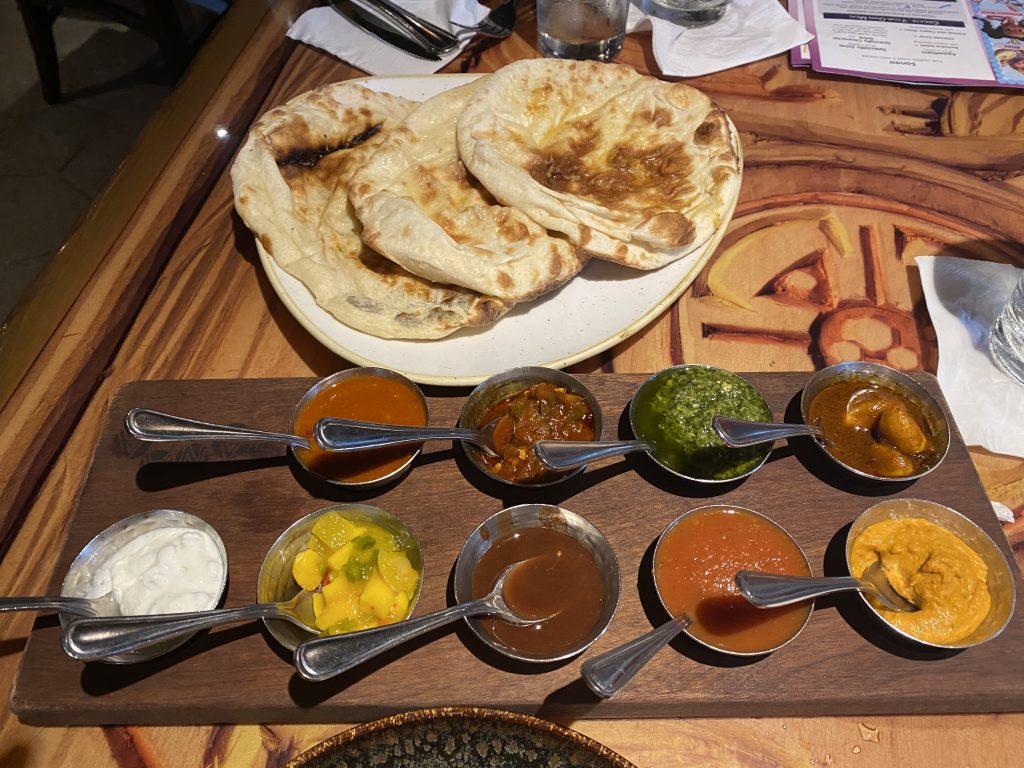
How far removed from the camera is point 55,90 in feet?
14.1

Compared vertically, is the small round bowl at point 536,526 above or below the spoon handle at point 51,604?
above

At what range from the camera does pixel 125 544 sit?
1443mm

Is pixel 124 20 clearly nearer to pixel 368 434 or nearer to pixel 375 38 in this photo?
pixel 375 38

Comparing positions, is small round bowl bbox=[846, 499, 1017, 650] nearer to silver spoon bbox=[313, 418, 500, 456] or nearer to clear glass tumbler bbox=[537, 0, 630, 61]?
silver spoon bbox=[313, 418, 500, 456]

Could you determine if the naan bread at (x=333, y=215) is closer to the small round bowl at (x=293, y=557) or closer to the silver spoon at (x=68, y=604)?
the small round bowl at (x=293, y=557)

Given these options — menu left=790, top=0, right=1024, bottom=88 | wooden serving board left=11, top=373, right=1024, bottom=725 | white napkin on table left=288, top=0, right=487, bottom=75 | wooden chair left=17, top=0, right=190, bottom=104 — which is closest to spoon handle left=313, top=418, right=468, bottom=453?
wooden serving board left=11, top=373, right=1024, bottom=725

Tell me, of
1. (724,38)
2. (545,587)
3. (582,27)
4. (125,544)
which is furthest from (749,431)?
(724,38)

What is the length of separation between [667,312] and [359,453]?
1.00 metres

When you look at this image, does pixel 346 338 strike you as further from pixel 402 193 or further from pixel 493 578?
pixel 493 578

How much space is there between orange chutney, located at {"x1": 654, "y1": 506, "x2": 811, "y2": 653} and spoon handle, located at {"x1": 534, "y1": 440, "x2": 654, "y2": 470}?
201 millimetres

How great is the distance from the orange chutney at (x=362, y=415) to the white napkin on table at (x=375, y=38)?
4.90 ft

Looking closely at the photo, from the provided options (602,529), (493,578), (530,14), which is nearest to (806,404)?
(602,529)

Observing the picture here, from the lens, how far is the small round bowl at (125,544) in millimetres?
1321

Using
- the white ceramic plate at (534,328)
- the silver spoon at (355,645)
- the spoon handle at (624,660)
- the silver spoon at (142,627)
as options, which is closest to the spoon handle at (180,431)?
the white ceramic plate at (534,328)
